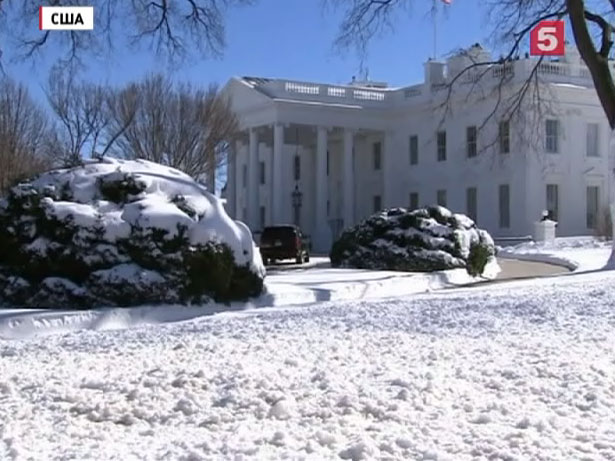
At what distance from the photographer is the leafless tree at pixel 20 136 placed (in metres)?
36.2

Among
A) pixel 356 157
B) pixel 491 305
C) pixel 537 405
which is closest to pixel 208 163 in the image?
pixel 356 157

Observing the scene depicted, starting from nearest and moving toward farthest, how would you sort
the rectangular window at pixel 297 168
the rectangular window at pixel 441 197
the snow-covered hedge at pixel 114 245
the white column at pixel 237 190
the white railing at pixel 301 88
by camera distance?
the snow-covered hedge at pixel 114 245, the rectangular window at pixel 441 197, the white railing at pixel 301 88, the white column at pixel 237 190, the rectangular window at pixel 297 168

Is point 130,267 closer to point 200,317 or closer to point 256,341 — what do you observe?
point 200,317

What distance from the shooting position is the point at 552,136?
44375mm

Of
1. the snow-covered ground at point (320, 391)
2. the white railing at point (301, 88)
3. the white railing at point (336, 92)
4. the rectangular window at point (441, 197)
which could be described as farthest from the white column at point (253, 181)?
the snow-covered ground at point (320, 391)

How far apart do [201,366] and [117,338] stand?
269cm

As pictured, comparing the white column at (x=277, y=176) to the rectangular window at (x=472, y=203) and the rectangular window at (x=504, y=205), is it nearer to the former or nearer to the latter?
the rectangular window at (x=472, y=203)

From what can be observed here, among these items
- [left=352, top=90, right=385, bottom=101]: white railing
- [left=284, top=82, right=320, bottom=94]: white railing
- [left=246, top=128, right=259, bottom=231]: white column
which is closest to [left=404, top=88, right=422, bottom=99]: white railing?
[left=352, top=90, right=385, bottom=101]: white railing

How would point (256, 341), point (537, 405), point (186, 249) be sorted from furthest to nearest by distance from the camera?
point (186, 249) < point (256, 341) < point (537, 405)

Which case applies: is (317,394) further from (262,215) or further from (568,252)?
(262,215)

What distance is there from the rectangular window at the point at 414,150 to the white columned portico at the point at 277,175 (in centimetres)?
757

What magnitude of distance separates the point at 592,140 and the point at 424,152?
926 centimetres

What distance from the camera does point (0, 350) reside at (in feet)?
28.6

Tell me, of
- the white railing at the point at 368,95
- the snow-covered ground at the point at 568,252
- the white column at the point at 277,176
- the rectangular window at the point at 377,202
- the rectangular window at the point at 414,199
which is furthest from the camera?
the rectangular window at the point at 377,202
